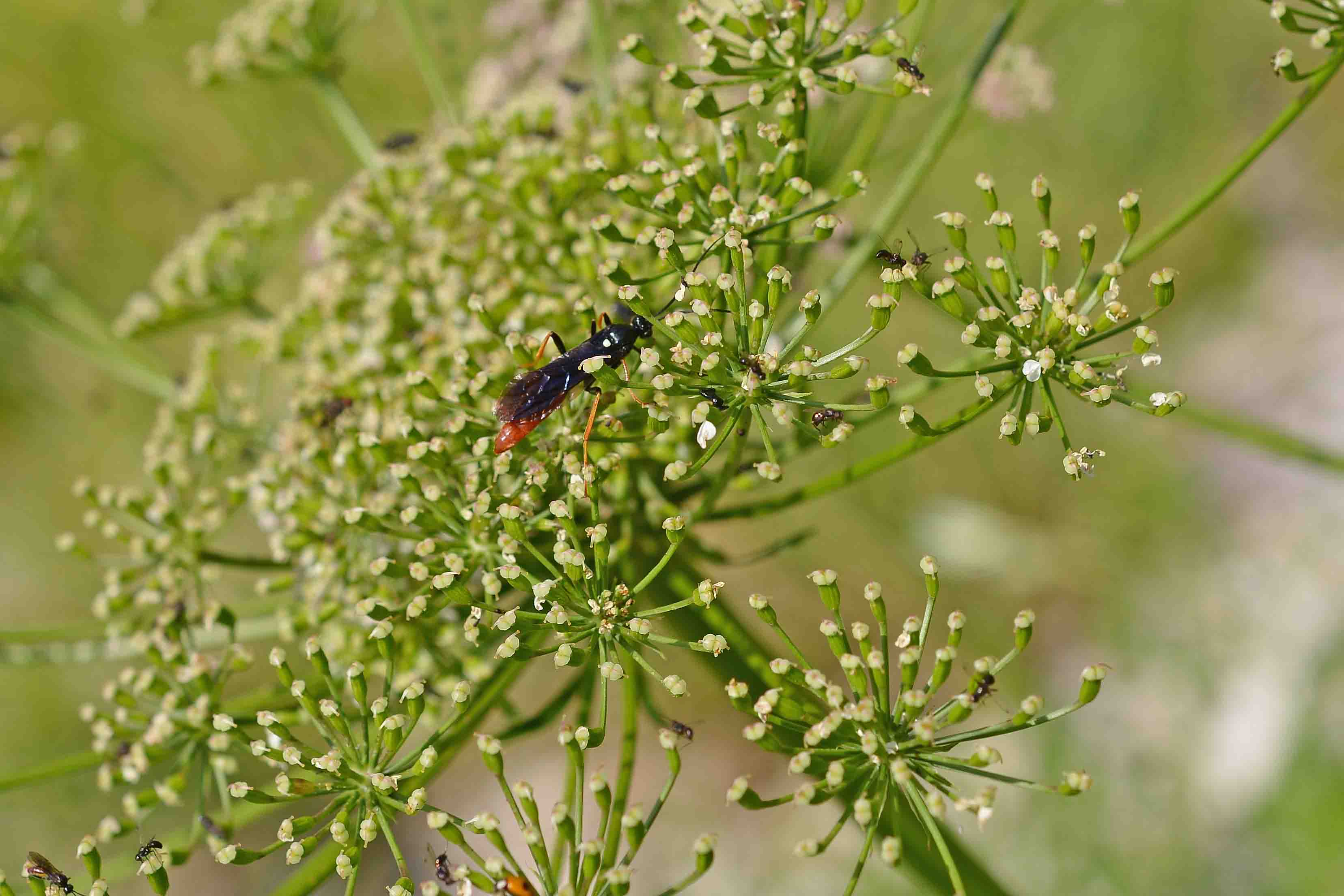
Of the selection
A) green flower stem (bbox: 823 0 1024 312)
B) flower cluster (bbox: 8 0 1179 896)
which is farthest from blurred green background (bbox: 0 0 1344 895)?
green flower stem (bbox: 823 0 1024 312)

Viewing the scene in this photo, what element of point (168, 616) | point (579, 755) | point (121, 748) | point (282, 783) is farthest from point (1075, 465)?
point (121, 748)

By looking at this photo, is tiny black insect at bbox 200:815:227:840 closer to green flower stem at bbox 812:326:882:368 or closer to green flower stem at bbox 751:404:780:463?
green flower stem at bbox 751:404:780:463

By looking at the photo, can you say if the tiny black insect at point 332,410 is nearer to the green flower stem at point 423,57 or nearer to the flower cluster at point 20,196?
the green flower stem at point 423,57

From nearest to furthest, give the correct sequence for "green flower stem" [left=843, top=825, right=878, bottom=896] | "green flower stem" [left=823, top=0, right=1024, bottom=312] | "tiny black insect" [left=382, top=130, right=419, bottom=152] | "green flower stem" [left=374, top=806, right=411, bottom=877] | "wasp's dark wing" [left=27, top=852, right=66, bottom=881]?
1. "green flower stem" [left=843, top=825, right=878, bottom=896]
2. "green flower stem" [left=374, top=806, right=411, bottom=877]
3. "wasp's dark wing" [left=27, top=852, right=66, bottom=881]
4. "green flower stem" [left=823, top=0, right=1024, bottom=312]
5. "tiny black insect" [left=382, top=130, right=419, bottom=152]

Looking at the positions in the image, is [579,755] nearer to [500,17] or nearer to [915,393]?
[915,393]

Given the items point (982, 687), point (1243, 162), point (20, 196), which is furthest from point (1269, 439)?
point (20, 196)

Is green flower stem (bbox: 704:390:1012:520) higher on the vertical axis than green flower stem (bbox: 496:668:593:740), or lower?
higher

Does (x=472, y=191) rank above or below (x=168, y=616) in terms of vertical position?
above

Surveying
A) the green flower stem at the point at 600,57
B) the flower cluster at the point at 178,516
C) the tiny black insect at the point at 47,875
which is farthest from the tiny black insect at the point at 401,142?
the tiny black insect at the point at 47,875
